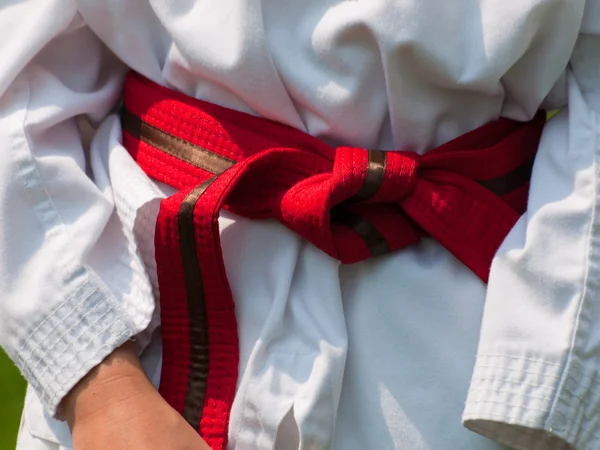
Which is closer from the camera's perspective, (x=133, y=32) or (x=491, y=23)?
(x=491, y=23)

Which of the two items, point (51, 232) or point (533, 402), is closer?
point (533, 402)

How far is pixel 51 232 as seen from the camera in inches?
35.8

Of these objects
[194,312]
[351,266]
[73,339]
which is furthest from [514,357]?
[73,339]

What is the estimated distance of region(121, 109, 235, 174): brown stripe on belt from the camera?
3.04 feet

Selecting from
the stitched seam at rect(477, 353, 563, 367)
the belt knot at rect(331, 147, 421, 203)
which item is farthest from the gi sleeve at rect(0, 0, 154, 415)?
the stitched seam at rect(477, 353, 563, 367)

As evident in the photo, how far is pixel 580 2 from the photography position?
2.81ft

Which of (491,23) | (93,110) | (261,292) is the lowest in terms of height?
(261,292)

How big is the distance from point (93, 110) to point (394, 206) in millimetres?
381

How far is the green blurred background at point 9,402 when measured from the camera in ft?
6.55

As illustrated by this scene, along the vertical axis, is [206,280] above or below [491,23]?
below

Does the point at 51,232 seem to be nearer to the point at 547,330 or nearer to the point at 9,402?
the point at 547,330

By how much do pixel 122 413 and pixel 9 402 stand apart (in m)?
1.34

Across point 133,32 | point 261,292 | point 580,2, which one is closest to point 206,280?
point 261,292

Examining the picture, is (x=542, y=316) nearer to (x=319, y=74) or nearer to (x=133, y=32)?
(x=319, y=74)
